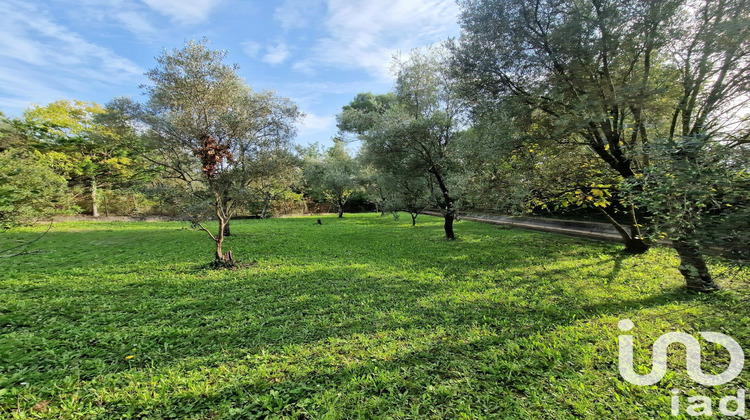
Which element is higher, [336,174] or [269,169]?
[336,174]

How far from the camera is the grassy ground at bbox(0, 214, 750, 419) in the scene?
2359mm

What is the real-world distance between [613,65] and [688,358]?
618cm

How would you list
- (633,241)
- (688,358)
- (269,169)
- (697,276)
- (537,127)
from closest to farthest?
(688,358) < (697,276) < (537,127) < (633,241) < (269,169)

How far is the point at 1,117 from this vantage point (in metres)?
20.8

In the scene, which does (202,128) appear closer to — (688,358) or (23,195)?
(23,195)

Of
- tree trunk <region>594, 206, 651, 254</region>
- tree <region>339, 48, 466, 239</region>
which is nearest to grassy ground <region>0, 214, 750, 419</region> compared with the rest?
tree trunk <region>594, 206, 651, 254</region>

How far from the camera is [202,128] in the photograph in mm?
6805

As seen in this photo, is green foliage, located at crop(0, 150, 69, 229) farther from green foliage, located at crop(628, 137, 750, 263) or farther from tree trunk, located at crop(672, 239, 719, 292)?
tree trunk, located at crop(672, 239, 719, 292)

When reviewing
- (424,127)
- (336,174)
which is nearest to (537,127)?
(424,127)

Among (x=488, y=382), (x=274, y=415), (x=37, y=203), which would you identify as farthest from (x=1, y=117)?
(x=488, y=382)

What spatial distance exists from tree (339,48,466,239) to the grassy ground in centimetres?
452

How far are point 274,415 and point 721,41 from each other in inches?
309

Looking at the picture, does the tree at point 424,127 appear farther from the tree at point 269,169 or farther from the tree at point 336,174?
the tree at point 336,174

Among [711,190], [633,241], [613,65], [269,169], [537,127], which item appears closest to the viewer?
[711,190]
